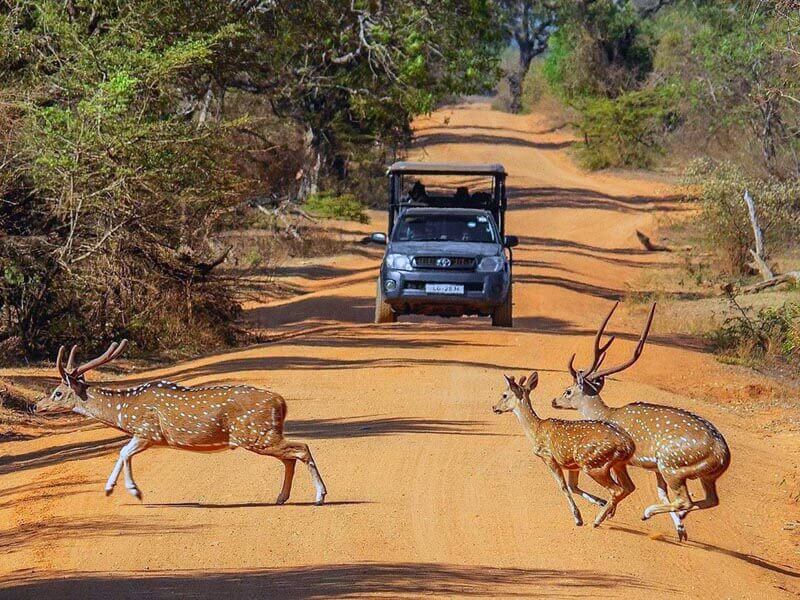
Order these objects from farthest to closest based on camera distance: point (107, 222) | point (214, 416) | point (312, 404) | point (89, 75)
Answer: point (89, 75) < point (107, 222) < point (312, 404) < point (214, 416)

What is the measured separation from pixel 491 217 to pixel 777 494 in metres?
9.70

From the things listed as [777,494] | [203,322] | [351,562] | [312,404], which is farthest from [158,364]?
[351,562]

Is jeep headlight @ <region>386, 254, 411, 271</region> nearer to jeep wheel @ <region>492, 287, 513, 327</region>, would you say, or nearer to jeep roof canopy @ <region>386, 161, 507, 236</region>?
jeep roof canopy @ <region>386, 161, 507, 236</region>

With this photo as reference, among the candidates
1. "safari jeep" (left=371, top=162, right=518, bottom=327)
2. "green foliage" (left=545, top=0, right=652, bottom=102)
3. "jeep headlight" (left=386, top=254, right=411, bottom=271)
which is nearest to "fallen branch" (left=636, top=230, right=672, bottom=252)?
"safari jeep" (left=371, top=162, right=518, bottom=327)

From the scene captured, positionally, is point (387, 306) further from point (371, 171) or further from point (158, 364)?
point (371, 171)

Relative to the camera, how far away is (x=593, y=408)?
33.2ft

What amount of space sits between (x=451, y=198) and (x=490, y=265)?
3.07 m

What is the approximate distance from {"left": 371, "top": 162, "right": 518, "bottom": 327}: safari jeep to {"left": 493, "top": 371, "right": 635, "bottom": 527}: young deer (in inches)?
421

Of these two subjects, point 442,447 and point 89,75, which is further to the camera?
point 89,75

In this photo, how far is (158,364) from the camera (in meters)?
19.0

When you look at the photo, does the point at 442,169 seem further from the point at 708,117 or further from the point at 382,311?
the point at 708,117

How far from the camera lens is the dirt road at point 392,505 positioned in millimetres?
8016

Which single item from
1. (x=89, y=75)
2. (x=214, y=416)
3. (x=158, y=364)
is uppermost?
(x=89, y=75)

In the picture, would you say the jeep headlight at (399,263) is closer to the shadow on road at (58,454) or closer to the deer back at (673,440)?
the shadow on road at (58,454)
